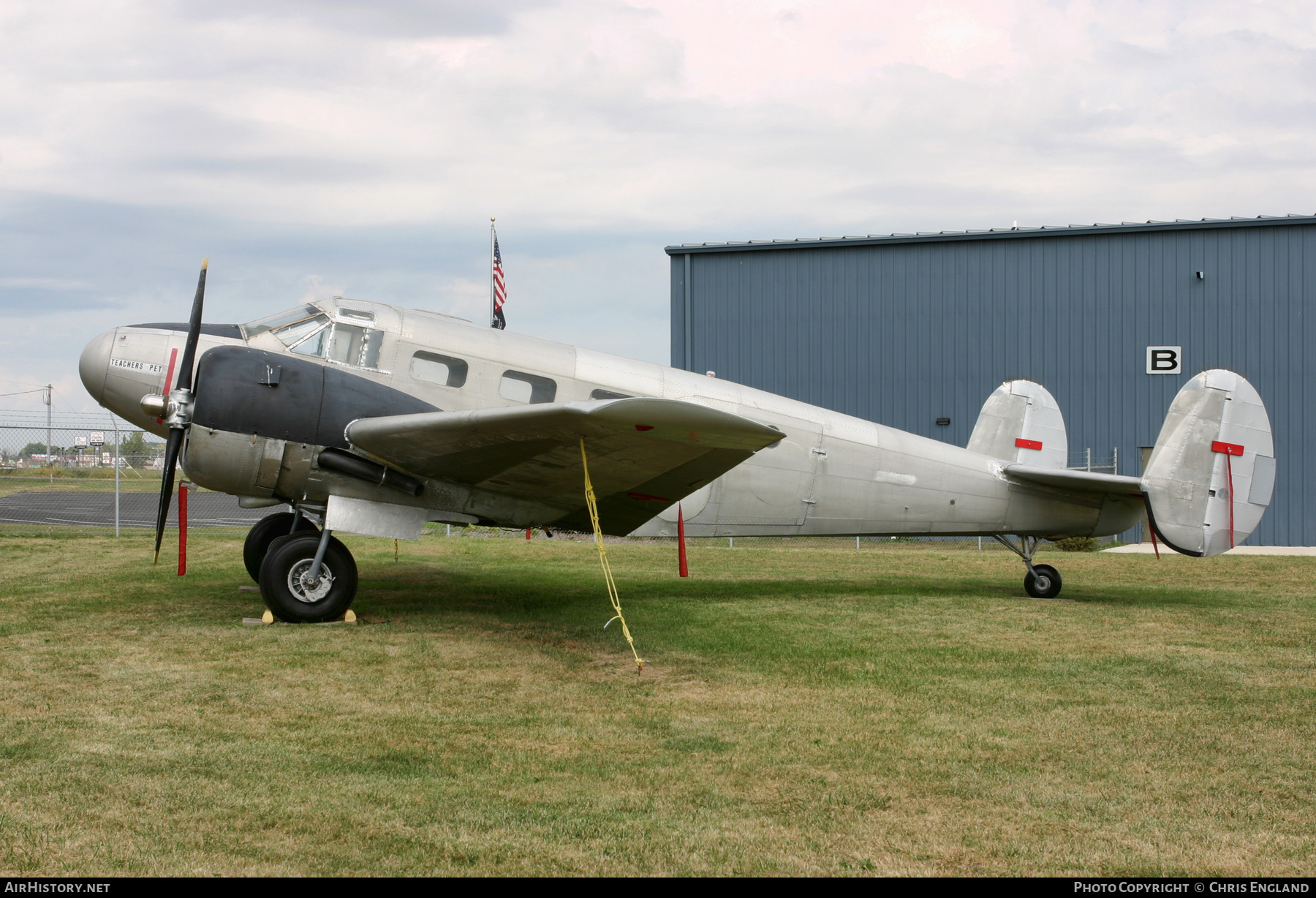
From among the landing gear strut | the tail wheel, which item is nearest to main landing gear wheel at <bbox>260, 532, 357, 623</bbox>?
the landing gear strut

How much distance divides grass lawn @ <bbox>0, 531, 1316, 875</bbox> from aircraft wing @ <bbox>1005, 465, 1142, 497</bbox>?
148 cm

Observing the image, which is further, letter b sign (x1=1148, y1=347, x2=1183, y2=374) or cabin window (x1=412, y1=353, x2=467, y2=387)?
letter b sign (x1=1148, y1=347, x2=1183, y2=374)

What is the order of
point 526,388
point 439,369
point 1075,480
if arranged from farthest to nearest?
point 1075,480 < point 526,388 < point 439,369

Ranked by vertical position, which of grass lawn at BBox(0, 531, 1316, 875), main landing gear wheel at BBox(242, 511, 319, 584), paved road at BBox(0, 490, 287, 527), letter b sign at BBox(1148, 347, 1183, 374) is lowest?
grass lawn at BBox(0, 531, 1316, 875)

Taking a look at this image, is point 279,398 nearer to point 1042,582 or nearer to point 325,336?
point 325,336

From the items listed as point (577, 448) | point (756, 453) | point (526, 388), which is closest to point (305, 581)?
point (526, 388)

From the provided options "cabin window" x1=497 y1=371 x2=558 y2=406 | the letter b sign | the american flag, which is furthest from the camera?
the letter b sign

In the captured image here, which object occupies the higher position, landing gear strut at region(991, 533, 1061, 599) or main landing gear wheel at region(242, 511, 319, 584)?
main landing gear wheel at region(242, 511, 319, 584)

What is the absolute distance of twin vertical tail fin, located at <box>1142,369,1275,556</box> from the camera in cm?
1135

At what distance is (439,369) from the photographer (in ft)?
31.9

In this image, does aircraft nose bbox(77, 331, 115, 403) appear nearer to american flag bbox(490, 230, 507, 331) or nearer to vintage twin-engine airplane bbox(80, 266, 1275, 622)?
vintage twin-engine airplane bbox(80, 266, 1275, 622)

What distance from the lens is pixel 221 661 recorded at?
23.9 ft

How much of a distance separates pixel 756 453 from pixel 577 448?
2631 mm

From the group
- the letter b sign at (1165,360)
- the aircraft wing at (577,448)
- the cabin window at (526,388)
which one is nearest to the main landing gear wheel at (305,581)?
the aircraft wing at (577,448)
